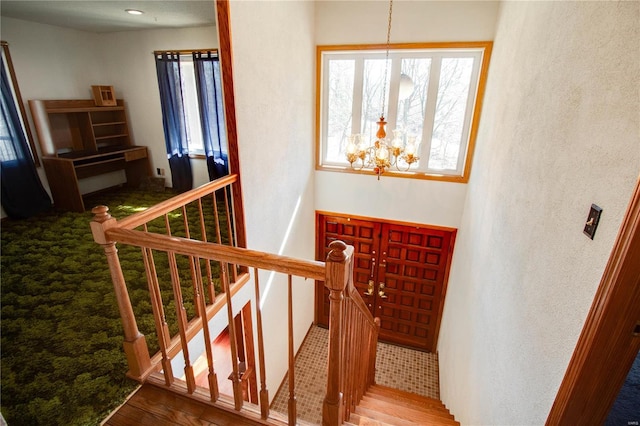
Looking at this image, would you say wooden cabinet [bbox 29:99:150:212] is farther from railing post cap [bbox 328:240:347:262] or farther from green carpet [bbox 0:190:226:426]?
railing post cap [bbox 328:240:347:262]

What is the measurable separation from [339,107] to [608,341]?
146 inches

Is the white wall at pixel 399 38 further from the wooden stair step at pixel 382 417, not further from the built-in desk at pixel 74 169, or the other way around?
the built-in desk at pixel 74 169

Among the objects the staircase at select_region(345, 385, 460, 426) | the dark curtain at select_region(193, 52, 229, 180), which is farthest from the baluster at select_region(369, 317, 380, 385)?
the dark curtain at select_region(193, 52, 229, 180)

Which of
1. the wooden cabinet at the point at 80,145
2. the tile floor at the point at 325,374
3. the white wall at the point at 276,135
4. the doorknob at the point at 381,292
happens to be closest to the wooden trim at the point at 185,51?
the wooden cabinet at the point at 80,145

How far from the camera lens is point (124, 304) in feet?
5.01

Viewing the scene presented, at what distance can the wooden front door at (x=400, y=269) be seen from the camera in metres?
4.38

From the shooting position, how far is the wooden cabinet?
4.07 meters

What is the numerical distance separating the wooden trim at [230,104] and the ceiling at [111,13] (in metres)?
1.51

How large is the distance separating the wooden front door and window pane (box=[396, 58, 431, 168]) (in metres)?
1.10

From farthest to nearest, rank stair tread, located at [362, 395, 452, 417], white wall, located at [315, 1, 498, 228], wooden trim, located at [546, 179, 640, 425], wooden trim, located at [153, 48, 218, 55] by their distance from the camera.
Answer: wooden trim, located at [153, 48, 218, 55] < white wall, located at [315, 1, 498, 228] < stair tread, located at [362, 395, 452, 417] < wooden trim, located at [546, 179, 640, 425]

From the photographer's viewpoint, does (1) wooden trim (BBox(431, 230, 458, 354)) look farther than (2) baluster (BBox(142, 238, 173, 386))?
Yes

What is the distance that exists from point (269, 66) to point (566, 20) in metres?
2.20

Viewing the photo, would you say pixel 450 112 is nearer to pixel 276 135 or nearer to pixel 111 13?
pixel 276 135

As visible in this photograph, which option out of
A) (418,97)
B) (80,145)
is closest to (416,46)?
(418,97)
